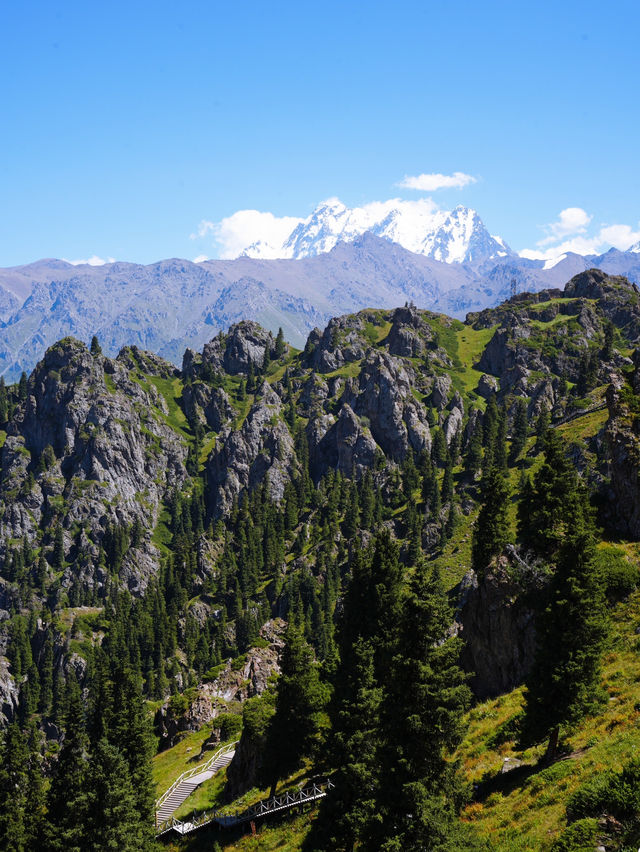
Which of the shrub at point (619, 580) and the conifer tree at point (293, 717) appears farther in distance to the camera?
the conifer tree at point (293, 717)

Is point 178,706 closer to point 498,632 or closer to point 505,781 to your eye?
point 498,632

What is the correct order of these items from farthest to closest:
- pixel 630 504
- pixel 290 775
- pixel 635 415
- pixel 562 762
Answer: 1. pixel 635 415
2. pixel 630 504
3. pixel 290 775
4. pixel 562 762

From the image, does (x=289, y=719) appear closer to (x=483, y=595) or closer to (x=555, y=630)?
(x=483, y=595)

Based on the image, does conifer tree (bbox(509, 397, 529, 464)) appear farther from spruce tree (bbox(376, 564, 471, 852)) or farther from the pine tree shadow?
spruce tree (bbox(376, 564, 471, 852))

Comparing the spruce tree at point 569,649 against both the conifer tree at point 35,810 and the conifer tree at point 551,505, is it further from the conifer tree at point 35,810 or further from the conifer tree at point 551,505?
the conifer tree at point 35,810

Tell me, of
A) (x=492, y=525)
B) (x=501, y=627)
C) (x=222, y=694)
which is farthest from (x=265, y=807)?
(x=222, y=694)

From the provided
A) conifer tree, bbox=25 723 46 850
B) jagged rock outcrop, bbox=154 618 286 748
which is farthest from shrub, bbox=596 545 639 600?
conifer tree, bbox=25 723 46 850

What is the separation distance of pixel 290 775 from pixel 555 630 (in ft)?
125

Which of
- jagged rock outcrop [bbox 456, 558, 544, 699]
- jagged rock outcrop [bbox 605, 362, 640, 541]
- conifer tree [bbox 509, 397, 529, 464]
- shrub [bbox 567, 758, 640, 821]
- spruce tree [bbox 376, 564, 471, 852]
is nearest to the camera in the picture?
shrub [bbox 567, 758, 640, 821]

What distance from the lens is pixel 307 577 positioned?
193 meters

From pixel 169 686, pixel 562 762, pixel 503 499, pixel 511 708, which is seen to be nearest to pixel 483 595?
pixel 503 499

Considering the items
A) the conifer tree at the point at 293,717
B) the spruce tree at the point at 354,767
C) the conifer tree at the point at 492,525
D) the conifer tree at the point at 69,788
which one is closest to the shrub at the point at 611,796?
the spruce tree at the point at 354,767

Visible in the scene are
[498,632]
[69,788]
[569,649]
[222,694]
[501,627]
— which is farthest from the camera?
[222,694]

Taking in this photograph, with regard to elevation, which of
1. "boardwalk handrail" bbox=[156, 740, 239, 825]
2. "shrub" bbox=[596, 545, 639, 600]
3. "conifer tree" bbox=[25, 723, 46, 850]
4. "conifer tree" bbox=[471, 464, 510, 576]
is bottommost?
"boardwalk handrail" bbox=[156, 740, 239, 825]
